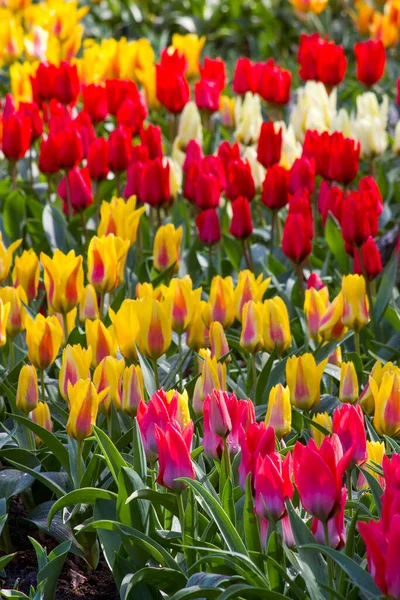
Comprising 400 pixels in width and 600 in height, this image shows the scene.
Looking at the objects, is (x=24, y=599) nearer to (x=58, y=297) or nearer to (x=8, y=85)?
(x=58, y=297)

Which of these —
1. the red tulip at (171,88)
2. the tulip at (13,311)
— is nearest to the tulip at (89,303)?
the tulip at (13,311)

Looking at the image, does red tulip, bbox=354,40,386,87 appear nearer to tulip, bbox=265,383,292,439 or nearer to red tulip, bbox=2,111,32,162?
red tulip, bbox=2,111,32,162

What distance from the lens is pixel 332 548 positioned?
1788 mm

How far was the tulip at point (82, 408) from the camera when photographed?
2.15m

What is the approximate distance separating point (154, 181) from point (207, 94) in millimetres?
1360

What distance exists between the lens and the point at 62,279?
273cm

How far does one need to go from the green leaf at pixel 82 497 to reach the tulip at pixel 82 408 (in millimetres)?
125

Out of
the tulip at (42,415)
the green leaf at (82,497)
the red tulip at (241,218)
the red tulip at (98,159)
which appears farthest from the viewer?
the red tulip at (98,159)

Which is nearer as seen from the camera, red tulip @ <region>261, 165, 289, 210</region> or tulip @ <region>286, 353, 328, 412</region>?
tulip @ <region>286, 353, 328, 412</region>

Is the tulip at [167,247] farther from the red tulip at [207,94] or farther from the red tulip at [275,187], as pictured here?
the red tulip at [207,94]

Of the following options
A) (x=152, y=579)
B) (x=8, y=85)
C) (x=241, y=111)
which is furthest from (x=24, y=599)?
(x=8, y=85)

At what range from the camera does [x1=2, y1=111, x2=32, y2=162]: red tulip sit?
12.5 feet

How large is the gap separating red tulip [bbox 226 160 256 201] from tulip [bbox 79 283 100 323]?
857 mm

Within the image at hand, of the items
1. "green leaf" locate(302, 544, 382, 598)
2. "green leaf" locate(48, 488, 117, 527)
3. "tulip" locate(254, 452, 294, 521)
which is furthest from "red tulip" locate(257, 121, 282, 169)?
"green leaf" locate(302, 544, 382, 598)
